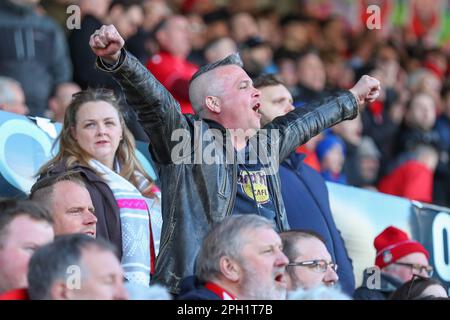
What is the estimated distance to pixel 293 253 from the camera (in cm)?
569

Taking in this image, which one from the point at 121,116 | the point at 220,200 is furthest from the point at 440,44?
the point at 220,200

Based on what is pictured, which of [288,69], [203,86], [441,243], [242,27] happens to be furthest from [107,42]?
[242,27]

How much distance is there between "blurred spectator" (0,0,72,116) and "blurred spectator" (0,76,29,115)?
3.09 ft

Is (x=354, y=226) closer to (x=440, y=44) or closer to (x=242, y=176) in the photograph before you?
(x=242, y=176)

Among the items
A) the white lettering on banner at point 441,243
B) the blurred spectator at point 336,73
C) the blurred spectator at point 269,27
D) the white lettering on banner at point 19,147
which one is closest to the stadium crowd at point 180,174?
the white lettering on banner at point 19,147

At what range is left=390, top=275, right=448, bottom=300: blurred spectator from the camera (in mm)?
6105

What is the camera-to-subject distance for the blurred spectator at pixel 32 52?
8945mm

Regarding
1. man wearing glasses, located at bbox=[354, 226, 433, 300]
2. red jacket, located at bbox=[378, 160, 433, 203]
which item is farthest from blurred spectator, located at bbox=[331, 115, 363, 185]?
man wearing glasses, located at bbox=[354, 226, 433, 300]

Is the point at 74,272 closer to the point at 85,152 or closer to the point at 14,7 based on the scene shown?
the point at 85,152

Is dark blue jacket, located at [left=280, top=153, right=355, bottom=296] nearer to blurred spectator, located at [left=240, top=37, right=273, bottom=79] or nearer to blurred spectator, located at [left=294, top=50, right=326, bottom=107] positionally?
blurred spectator, located at [left=240, top=37, right=273, bottom=79]

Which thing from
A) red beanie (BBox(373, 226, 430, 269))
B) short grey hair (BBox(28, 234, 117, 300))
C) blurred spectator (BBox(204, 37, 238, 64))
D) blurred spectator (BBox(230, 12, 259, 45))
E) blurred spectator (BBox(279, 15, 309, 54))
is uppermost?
blurred spectator (BBox(279, 15, 309, 54))

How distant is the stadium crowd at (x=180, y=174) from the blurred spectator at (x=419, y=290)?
0.01 metres

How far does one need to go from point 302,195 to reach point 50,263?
303cm

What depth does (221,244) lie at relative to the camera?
486 cm
